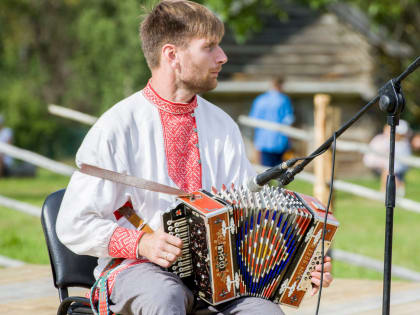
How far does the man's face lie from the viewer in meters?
2.70

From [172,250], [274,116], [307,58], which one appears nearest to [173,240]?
[172,250]

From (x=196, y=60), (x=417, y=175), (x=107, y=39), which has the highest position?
(x=196, y=60)

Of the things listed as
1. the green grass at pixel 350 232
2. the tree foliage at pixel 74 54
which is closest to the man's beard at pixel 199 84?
the green grass at pixel 350 232

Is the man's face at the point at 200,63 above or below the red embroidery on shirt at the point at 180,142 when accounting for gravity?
above

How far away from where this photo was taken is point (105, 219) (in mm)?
2613

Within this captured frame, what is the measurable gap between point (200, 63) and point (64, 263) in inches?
35.5

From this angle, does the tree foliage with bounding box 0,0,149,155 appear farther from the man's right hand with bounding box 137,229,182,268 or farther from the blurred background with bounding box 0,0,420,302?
the man's right hand with bounding box 137,229,182,268

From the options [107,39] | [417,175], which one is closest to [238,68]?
[417,175]

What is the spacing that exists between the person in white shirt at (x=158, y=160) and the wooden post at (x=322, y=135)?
3.12m

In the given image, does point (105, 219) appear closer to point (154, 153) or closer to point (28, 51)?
point (154, 153)

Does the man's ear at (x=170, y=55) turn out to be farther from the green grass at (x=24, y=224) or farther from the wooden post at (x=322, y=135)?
the green grass at (x=24, y=224)

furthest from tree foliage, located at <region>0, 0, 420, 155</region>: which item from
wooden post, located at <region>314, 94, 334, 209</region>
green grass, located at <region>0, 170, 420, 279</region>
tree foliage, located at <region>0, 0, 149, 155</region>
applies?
wooden post, located at <region>314, 94, 334, 209</region>

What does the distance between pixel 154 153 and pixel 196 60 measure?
0.35 m

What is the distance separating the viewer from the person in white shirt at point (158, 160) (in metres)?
2.51
